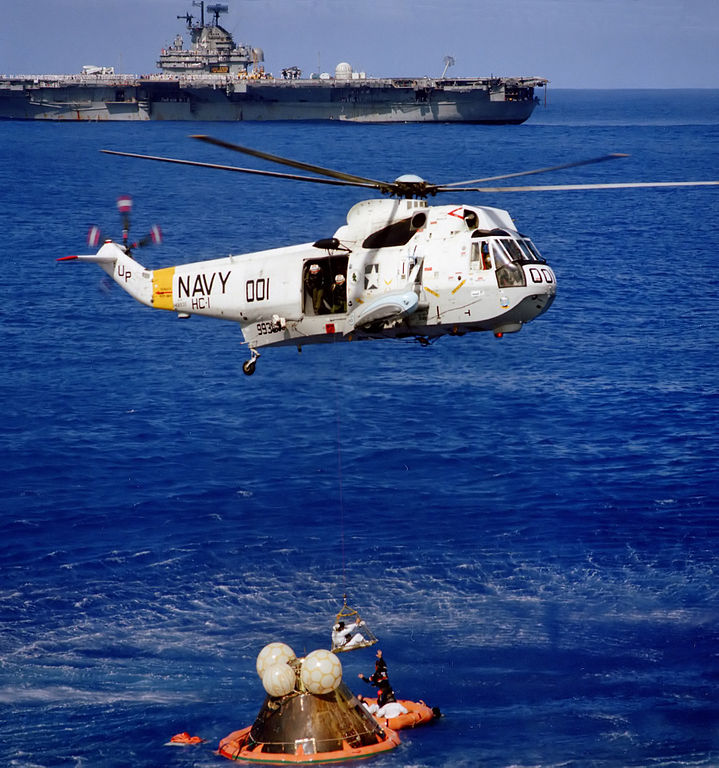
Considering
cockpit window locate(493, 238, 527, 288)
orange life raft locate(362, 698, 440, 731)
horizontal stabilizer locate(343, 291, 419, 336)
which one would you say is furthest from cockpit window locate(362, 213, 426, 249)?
orange life raft locate(362, 698, 440, 731)

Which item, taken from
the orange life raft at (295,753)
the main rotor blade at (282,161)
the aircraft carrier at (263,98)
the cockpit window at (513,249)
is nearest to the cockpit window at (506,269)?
the cockpit window at (513,249)

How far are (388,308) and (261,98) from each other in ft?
547

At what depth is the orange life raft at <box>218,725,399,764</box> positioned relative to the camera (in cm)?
3111

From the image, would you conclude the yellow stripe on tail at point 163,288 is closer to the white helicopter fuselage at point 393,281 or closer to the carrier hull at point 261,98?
the white helicopter fuselage at point 393,281

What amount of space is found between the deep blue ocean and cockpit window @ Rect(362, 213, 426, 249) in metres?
15.4

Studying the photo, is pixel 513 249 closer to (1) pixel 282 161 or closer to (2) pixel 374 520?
(1) pixel 282 161

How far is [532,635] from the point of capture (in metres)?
40.4

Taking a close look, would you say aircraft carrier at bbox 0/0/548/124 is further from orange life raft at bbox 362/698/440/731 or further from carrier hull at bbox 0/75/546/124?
orange life raft at bbox 362/698/440/731

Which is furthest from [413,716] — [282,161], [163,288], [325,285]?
[282,161]

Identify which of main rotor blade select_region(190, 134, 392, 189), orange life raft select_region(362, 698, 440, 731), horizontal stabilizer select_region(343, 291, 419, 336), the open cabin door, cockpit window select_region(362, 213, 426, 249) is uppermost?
main rotor blade select_region(190, 134, 392, 189)

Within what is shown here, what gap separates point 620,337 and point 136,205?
59101mm

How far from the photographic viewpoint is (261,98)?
18625 cm

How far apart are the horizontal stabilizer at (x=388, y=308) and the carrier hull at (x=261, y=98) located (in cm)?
16302

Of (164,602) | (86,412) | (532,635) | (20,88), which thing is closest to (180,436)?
(86,412)
